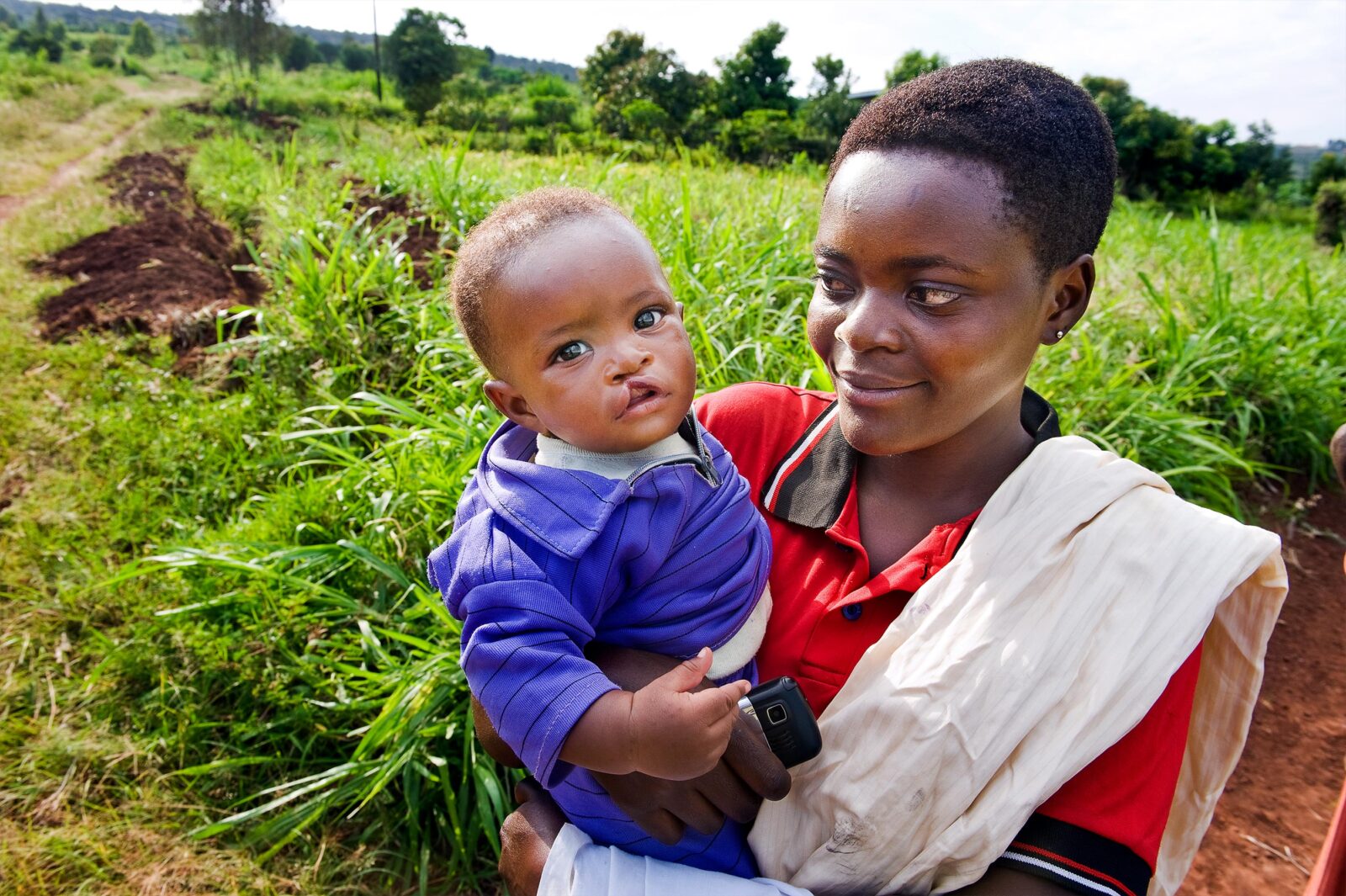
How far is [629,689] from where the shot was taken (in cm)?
111

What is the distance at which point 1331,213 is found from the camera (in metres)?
14.0

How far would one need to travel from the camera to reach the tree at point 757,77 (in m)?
30.6

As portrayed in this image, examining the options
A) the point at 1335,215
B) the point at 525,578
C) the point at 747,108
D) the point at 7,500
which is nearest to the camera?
the point at 525,578

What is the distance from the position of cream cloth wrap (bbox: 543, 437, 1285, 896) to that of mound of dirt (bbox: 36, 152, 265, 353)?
4151mm

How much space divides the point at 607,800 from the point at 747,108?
105 feet

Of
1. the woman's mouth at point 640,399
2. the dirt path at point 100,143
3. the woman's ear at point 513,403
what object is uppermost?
the woman's mouth at point 640,399

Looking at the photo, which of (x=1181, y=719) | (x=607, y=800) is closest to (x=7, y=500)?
(x=607, y=800)

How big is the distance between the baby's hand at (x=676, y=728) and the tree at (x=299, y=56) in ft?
160

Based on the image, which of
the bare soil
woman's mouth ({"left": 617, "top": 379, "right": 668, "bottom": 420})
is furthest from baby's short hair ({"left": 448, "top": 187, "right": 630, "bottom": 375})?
the bare soil

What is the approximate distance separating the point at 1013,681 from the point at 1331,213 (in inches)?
680

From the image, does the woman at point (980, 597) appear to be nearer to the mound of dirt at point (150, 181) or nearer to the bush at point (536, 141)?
the mound of dirt at point (150, 181)

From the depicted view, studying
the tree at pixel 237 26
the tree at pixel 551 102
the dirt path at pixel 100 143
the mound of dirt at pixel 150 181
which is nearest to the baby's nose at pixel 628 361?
the mound of dirt at pixel 150 181

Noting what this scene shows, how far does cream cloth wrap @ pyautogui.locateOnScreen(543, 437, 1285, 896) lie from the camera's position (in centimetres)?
101

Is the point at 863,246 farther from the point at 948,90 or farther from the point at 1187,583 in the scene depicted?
the point at 1187,583
